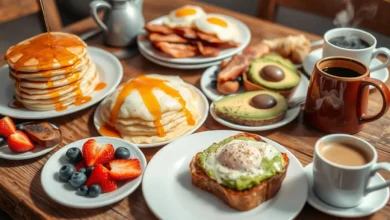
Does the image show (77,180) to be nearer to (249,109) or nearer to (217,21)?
(249,109)

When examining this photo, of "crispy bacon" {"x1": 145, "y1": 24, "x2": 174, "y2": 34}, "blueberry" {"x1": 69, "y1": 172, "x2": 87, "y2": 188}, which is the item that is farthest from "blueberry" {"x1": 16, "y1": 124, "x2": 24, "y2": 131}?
"crispy bacon" {"x1": 145, "y1": 24, "x2": 174, "y2": 34}

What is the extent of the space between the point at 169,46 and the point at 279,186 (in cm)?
80

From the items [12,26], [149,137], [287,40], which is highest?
[287,40]

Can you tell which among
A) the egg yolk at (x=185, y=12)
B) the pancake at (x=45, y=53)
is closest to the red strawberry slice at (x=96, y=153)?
the pancake at (x=45, y=53)

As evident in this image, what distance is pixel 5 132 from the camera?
4.19ft

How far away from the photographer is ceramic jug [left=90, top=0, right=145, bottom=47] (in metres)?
1.75

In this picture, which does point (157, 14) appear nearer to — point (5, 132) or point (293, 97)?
point (293, 97)

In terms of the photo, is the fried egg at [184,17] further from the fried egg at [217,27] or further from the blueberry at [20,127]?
the blueberry at [20,127]

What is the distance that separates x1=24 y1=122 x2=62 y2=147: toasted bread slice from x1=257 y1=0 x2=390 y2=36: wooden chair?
1287 millimetres

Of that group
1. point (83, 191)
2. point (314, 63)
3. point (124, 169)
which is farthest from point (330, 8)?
point (83, 191)

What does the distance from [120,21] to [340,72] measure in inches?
35.3

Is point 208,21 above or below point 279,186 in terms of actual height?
above

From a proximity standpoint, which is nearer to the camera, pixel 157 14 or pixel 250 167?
pixel 250 167

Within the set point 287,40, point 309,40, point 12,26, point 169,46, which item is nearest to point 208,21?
point 169,46
